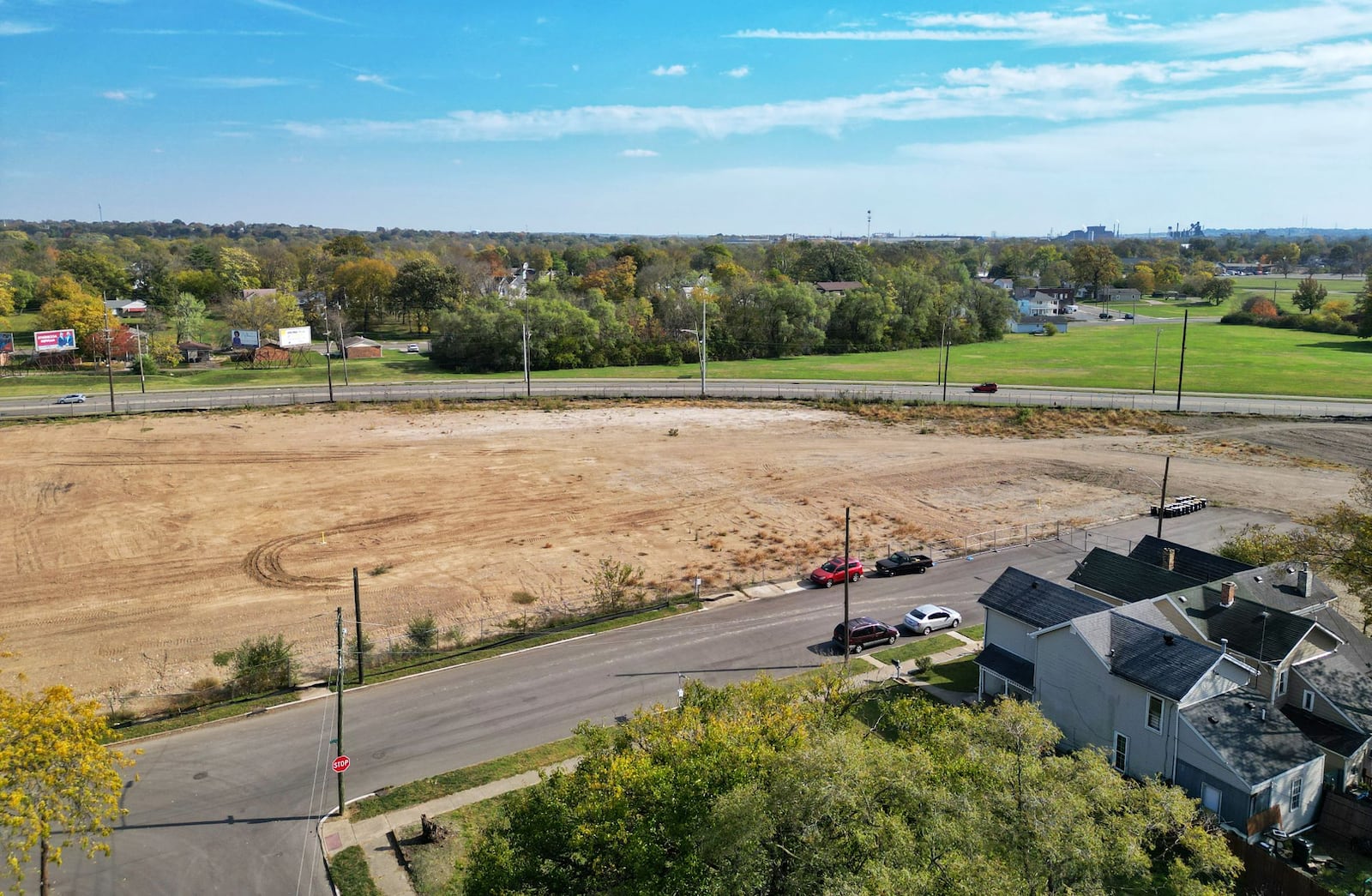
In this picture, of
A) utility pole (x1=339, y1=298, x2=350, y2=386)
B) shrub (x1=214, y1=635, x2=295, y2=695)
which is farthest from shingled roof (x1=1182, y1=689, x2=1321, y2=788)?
utility pole (x1=339, y1=298, x2=350, y2=386)

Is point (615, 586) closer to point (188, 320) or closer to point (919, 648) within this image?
point (919, 648)

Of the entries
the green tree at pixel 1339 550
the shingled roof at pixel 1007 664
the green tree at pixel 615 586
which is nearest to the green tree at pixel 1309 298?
the green tree at pixel 1339 550

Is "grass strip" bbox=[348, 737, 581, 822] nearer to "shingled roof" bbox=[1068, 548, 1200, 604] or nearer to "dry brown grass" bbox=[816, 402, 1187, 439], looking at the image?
"shingled roof" bbox=[1068, 548, 1200, 604]

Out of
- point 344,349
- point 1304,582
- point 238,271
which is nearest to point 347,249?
point 238,271

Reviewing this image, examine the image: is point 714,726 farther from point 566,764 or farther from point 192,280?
point 192,280

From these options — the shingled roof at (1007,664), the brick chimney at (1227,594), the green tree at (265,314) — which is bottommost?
the shingled roof at (1007,664)

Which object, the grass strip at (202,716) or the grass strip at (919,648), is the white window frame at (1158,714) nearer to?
the grass strip at (919,648)
